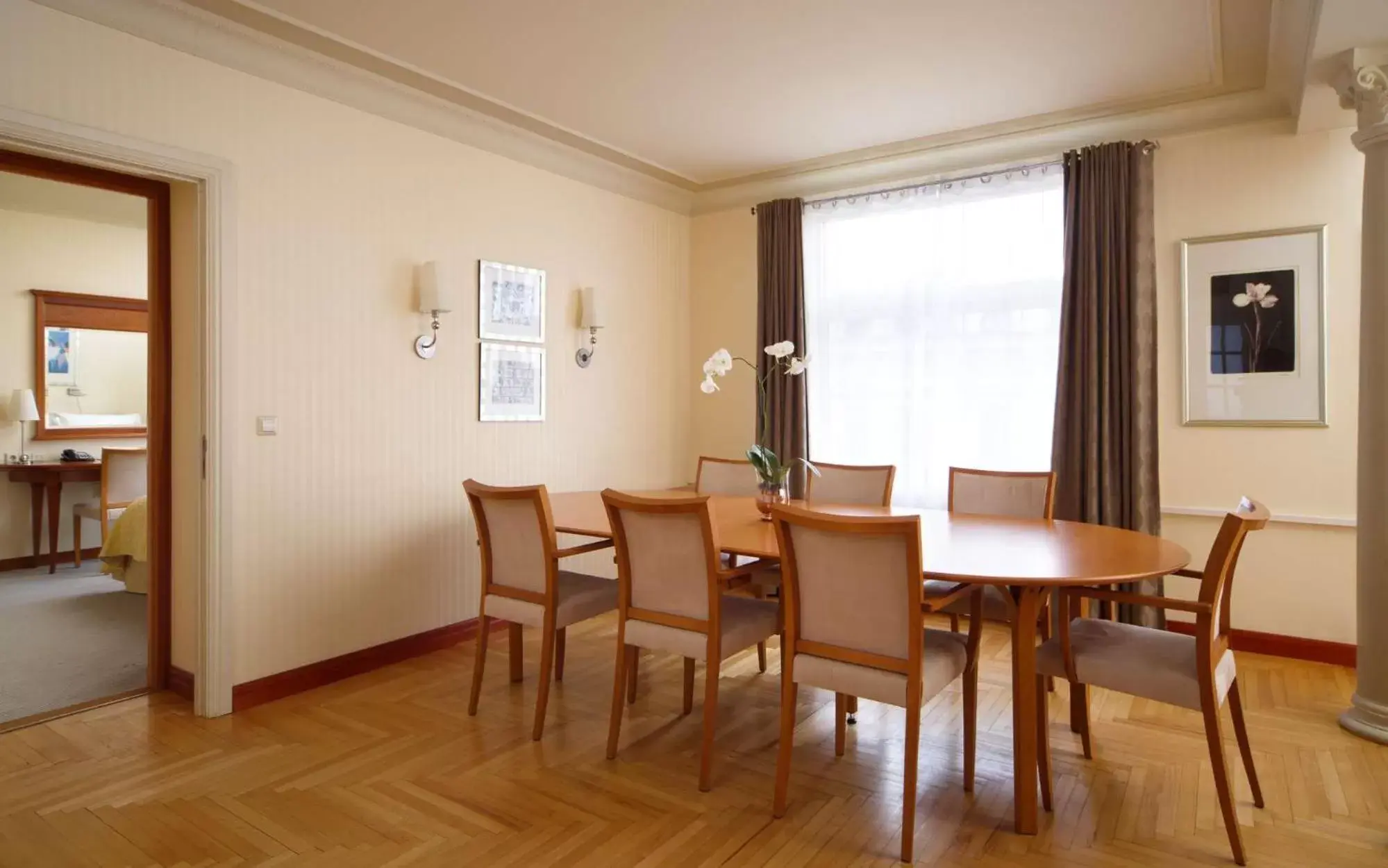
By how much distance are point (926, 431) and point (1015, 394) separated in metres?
0.52

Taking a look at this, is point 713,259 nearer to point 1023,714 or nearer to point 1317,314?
point 1317,314

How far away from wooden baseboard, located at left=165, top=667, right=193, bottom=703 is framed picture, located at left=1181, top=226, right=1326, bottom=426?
4.50 meters

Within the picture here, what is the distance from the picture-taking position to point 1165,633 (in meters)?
2.53

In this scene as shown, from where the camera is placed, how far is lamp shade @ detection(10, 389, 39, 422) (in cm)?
576

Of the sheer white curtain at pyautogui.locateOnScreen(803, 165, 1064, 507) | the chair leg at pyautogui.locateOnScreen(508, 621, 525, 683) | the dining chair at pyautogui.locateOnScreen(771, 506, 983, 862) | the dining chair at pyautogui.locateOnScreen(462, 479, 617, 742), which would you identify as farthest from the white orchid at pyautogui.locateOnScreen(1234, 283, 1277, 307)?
the chair leg at pyautogui.locateOnScreen(508, 621, 525, 683)

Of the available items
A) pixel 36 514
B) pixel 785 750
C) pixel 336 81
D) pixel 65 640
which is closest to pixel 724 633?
pixel 785 750

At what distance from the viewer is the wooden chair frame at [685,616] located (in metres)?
2.55

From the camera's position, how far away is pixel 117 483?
5.59 meters

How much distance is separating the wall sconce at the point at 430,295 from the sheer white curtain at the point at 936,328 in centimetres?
222

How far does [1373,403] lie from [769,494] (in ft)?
7.09

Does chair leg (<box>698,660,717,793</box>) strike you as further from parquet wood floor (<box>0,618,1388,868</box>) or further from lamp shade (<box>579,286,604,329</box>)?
lamp shade (<box>579,286,604,329</box>)

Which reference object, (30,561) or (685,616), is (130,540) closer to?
(30,561)

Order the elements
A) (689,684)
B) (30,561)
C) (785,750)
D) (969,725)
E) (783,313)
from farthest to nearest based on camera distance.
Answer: (30,561) < (783,313) < (689,684) < (969,725) < (785,750)

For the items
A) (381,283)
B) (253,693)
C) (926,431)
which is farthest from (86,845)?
(926,431)
